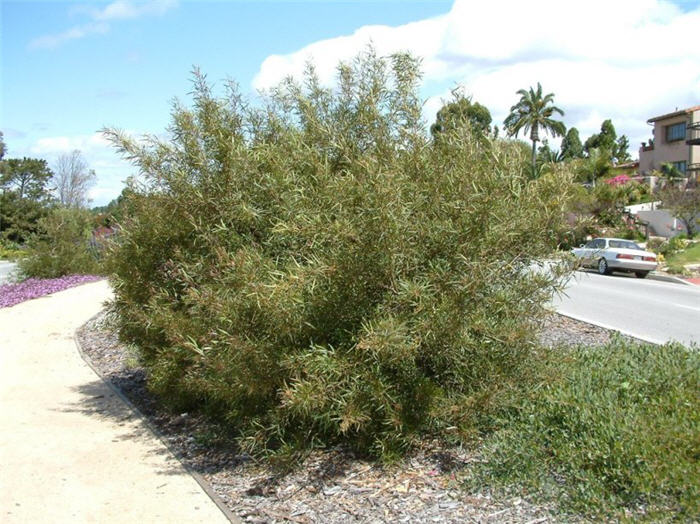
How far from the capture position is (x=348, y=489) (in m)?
4.34

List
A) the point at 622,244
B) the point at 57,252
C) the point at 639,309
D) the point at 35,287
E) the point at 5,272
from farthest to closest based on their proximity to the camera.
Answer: the point at 5,272, the point at 622,244, the point at 57,252, the point at 35,287, the point at 639,309

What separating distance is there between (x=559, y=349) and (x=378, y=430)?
5.24 feet

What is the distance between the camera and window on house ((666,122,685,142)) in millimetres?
51625

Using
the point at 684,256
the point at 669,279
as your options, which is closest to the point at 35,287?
the point at 669,279

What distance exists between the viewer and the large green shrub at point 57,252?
1997 cm

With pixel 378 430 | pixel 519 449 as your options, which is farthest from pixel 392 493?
pixel 519 449

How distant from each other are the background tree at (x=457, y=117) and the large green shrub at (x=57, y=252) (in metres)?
16.4

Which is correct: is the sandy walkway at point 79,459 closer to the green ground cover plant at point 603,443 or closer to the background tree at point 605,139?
the green ground cover plant at point 603,443

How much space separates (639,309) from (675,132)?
46082mm

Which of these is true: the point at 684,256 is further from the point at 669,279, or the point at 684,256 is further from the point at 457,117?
the point at 457,117

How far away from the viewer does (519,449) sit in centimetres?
429

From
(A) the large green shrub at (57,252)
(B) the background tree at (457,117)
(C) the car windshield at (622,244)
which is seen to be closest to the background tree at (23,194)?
(A) the large green shrub at (57,252)

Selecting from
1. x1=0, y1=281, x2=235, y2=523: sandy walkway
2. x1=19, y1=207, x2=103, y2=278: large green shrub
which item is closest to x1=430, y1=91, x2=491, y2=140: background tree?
x1=0, y1=281, x2=235, y2=523: sandy walkway

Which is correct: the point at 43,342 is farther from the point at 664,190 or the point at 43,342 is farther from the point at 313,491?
the point at 664,190
